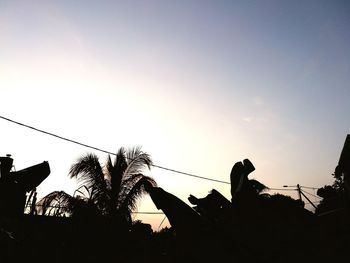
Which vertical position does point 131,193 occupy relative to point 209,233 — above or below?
above

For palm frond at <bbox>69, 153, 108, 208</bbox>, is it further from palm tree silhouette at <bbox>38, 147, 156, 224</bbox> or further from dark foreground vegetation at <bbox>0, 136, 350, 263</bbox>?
dark foreground vegetation at <bbox>0, 136, 350, 263</bbox>

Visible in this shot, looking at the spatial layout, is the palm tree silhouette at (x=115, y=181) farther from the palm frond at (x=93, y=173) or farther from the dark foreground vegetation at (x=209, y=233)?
the dark foreground vegetation at (x=209, y=233)

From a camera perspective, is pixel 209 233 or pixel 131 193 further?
pixel 131 193

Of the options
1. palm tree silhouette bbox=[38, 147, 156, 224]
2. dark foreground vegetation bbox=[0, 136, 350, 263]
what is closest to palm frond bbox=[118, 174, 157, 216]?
palm tree silhouette bbox=[38, 147, 156, 224]

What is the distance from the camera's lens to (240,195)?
9.31ft

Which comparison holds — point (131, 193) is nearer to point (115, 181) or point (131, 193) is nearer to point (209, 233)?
point (115, 181)

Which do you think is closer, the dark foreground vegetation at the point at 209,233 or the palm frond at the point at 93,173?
the dark foreground vegetation at the point at 209,233

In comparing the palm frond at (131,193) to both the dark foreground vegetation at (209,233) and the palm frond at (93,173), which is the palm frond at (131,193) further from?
the dark foreground vegetation at (209,233)

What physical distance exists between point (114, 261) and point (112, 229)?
99 cm

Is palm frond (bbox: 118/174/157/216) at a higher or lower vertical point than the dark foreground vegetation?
higher

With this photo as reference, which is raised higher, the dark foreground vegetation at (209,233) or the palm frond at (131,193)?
the palm frond at (131,193)

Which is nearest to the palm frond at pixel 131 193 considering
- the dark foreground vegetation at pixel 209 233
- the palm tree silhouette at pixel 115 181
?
the palm tree silhouette at pixel 115 181

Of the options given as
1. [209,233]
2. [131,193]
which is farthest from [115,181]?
[209,233]

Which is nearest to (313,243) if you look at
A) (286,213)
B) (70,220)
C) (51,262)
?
(286,213)
